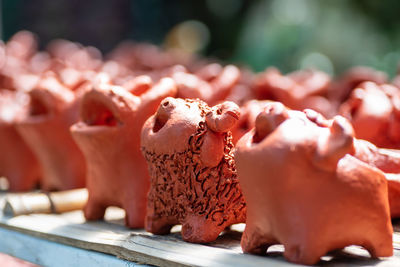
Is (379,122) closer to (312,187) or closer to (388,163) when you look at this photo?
(388,163)

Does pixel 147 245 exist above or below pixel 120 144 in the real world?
below

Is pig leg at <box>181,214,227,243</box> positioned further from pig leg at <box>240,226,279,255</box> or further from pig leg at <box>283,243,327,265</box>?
pig leg at <box>283,243,327,265</box>

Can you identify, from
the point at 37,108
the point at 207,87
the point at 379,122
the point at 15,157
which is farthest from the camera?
the point at 15,157

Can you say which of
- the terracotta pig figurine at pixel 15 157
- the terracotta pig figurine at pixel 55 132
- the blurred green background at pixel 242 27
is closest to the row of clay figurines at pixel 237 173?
the terracotta pig figurine at pixel 55 132

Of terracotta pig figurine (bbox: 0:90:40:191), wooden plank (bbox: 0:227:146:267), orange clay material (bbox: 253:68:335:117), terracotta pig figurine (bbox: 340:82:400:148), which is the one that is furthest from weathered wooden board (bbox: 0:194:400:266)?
orange clay material (bbox: 253:68:335:117)

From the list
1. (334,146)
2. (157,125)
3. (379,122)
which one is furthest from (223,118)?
(379,122)

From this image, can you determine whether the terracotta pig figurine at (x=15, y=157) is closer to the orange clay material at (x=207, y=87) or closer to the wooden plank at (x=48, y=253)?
the wooden plank at (x=48, y=253)
